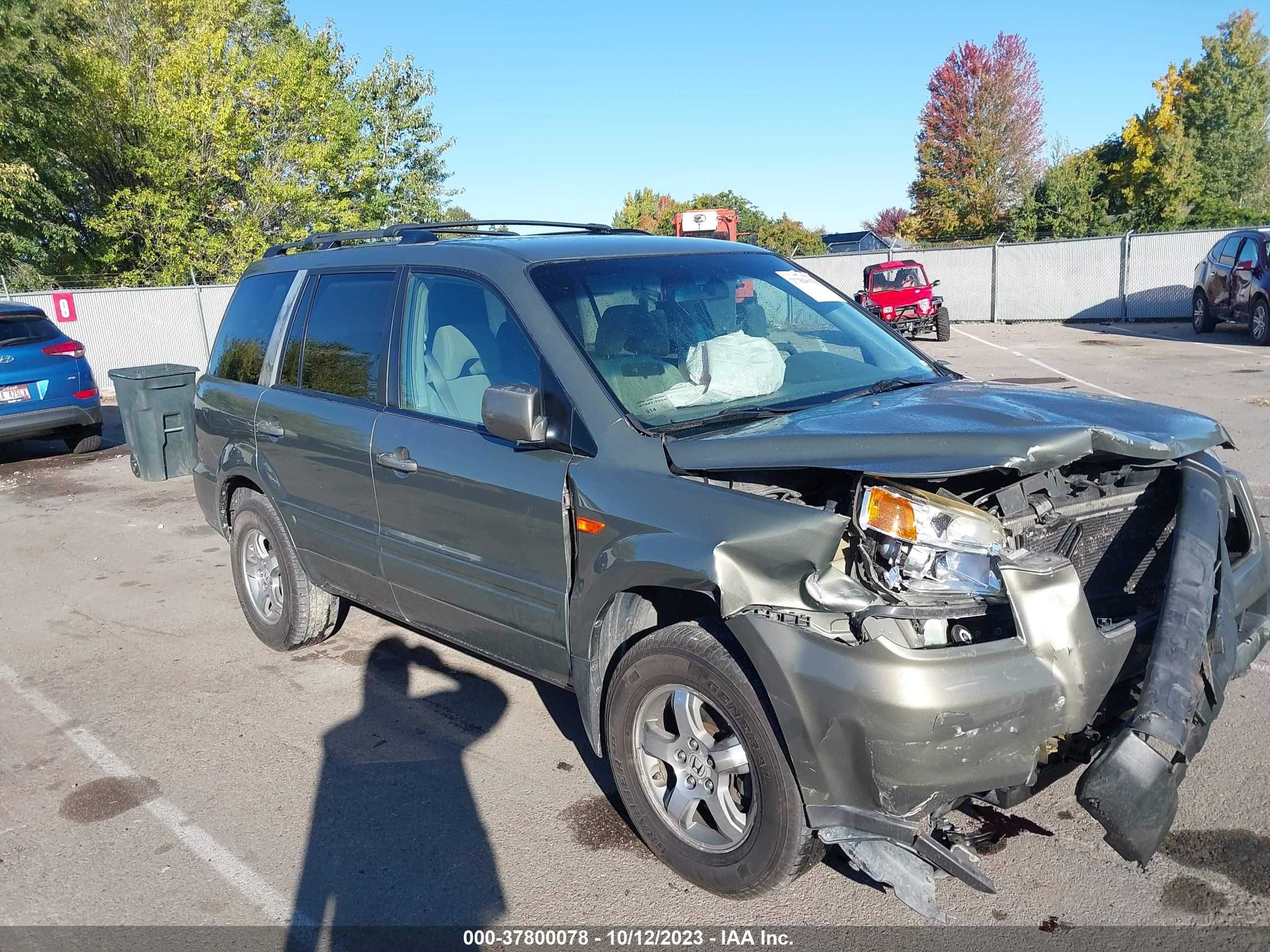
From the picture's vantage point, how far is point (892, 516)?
2.75m

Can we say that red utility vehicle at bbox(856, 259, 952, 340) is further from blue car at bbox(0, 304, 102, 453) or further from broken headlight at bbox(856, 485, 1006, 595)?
broken headlight at bbox(856, 485, 1006, 595)

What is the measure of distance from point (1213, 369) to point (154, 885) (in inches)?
577

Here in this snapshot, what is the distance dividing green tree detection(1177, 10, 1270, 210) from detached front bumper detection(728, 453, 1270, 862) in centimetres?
4820

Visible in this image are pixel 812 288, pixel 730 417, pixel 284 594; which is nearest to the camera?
pixel 730 417

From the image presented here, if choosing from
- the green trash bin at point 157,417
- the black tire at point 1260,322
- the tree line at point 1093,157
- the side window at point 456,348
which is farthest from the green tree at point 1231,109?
the side window at point 456,348

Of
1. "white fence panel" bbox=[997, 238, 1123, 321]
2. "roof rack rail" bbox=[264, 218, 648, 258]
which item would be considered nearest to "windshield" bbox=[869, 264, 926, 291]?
"white fence panel" bbox=[997, 238, 1123, 321]

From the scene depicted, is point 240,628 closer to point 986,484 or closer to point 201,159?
point 986,484

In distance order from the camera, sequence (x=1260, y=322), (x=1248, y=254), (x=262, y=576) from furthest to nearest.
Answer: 1. (x=1248, y=254)
2. (x=1260, y=322)
3. (x=262, y=576)

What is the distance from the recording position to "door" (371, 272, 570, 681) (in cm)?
357

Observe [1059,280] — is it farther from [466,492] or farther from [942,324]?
[466,492]

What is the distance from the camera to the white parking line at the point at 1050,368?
42.2ft

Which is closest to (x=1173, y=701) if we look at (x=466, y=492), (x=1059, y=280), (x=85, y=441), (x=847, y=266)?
(x=466, y=492)

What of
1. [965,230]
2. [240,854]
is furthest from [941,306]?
[965,230]

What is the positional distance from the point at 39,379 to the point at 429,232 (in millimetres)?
8409
